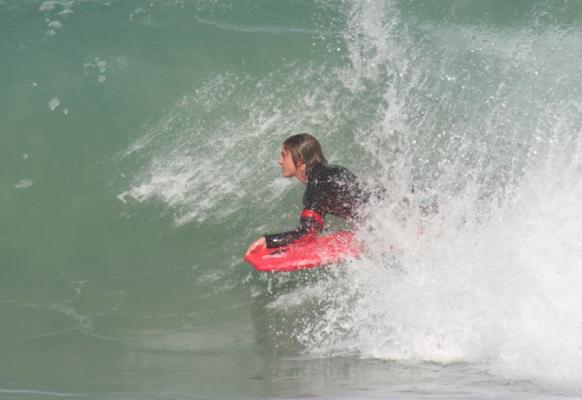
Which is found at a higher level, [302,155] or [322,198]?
[302,155]

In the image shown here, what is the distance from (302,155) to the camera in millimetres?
6328

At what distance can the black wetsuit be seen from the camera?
621 centimetres

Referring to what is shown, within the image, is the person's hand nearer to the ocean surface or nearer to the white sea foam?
the ocean surface

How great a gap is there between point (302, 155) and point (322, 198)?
1.18 ft

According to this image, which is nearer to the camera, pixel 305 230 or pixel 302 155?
pixel 305 230

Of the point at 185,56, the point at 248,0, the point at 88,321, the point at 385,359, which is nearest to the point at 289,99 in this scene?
the point at 185,56

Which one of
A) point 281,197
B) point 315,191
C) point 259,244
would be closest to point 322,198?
point 315,191

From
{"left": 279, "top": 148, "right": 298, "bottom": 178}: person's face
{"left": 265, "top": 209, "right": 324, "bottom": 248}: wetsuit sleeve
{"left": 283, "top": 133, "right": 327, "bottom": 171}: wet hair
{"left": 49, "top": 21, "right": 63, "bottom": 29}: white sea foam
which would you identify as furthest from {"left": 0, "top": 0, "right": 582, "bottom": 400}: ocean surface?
{"left": 279, "top": 148, "right": 298, "bottom": 178}: person's face

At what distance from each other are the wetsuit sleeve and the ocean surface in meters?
0.39

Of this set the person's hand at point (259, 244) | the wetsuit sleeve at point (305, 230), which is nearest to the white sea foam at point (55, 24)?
the person's hand at point (259, 244)

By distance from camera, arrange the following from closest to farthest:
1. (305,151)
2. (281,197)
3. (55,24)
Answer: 1. (305,151)
2. (281,197)
3. (55,24)

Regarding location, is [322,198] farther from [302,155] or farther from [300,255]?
[300,255]

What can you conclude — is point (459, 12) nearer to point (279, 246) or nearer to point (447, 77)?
point (447, 77)

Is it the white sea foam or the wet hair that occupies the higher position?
the white sea foam
